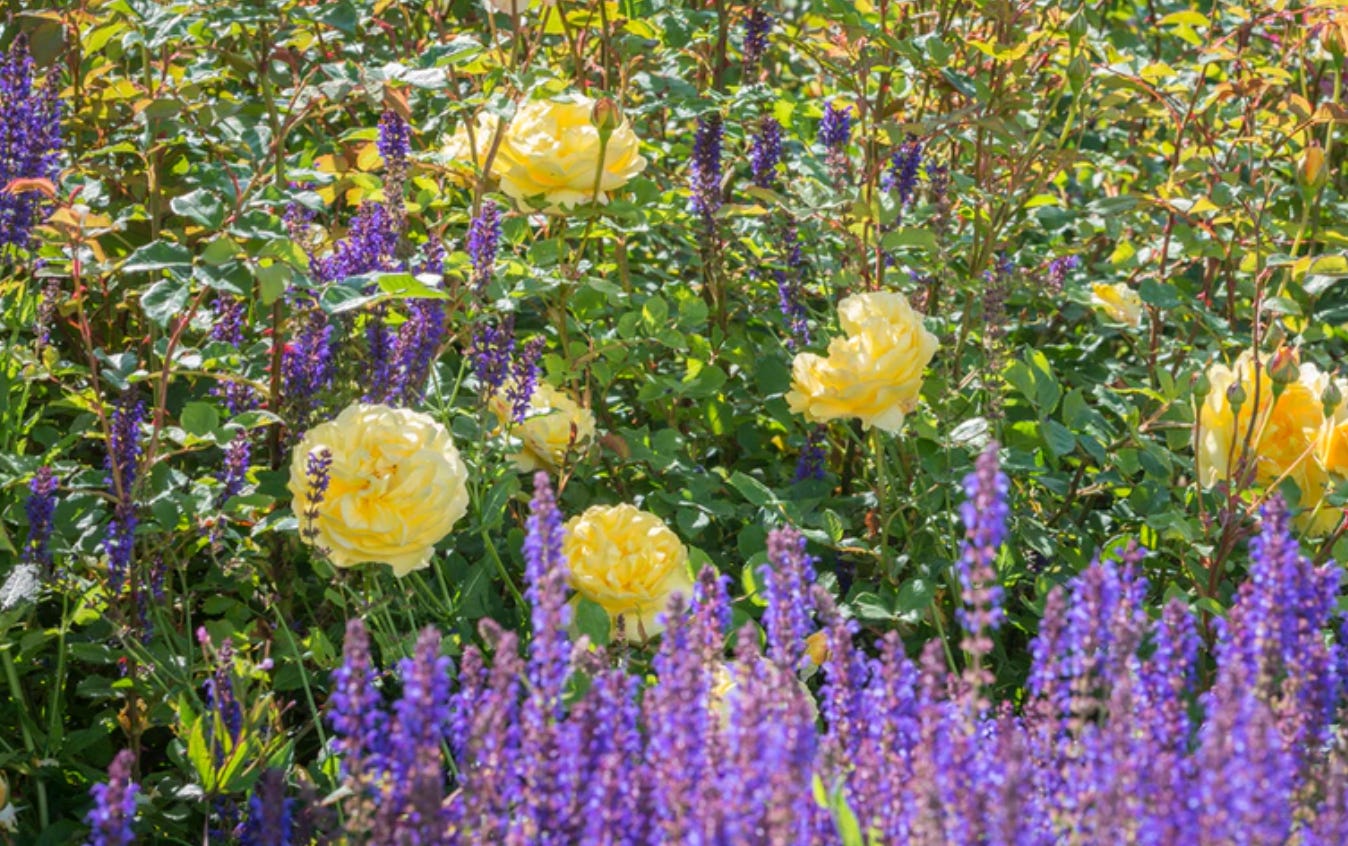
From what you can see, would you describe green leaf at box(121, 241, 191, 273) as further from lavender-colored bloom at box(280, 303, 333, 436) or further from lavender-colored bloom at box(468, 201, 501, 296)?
lavender-colored bloom at box(468, 201, 501, 296)

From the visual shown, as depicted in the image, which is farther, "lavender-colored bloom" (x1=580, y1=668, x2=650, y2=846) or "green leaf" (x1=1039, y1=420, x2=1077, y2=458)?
"green leaf" (x1=1039, y1=420, x2=1077, y2=458)

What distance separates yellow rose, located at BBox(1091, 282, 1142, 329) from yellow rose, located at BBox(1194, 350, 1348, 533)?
423mm

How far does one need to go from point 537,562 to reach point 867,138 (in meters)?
1.38

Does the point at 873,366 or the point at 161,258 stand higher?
the point at 161,258

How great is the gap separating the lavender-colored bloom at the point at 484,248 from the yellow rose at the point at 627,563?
355mm

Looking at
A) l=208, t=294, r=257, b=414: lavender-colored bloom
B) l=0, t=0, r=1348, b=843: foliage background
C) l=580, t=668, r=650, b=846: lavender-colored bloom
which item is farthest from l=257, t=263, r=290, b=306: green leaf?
l=580, t=668, r=650, b=846: lavender-colored bloom

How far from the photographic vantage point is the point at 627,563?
2098 millimetres

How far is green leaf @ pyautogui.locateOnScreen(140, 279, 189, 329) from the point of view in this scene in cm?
198

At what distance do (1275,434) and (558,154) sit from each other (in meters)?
1.13

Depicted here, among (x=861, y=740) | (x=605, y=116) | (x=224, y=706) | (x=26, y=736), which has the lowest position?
(x=26, y=736)

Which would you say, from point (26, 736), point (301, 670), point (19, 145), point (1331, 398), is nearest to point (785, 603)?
point (301, 670)

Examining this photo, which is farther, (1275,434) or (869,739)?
(1275,434)

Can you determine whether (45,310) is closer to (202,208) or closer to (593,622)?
(202,208)

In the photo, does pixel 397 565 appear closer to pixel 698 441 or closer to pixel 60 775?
pixel 60 775
